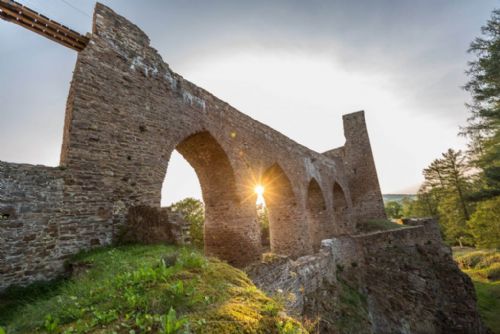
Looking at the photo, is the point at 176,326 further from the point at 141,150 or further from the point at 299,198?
the point at 299,198

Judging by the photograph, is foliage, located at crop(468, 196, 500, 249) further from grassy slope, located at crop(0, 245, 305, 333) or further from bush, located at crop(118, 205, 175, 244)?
grassy slope, located at crop(0, 245, 305, 333)

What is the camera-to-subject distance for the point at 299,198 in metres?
12.3

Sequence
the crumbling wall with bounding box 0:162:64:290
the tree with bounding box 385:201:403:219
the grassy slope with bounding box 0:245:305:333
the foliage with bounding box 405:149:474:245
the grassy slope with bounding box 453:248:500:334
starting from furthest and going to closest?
1. the tree with bounding box 385:201:403:219
2. the foliage with bounding box 405:149:474:245
3. the grassy slope with bounding box 453:248:500:334
4. the crumbling wall with bounding box 0:162:64:290
5. the grassy slope with bounding box 0:245:305:333

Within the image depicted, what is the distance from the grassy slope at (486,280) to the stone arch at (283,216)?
1065cm

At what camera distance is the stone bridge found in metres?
4.10

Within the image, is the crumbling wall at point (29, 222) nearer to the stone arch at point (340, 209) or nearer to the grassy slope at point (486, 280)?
the stone arch at point (340, 209)

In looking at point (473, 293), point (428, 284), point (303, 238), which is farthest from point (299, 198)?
point (473, 293)

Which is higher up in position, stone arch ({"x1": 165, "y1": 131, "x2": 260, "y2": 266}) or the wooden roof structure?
the wooden roof structure

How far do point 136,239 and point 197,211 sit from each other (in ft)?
52.8

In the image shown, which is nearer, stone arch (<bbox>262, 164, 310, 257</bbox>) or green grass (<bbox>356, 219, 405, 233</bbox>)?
stone arch (<bbox>262, 164, 310, 257</bbox>)

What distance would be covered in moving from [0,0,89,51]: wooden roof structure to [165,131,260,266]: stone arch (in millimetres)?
3917

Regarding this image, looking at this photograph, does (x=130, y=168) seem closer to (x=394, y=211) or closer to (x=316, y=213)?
(x=316, y=213)

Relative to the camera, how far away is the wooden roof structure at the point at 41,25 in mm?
4527

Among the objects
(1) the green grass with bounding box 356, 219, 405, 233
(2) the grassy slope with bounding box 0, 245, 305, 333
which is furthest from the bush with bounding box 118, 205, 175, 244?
(1) the green grass with bounding box 356, 219, 405, 233
